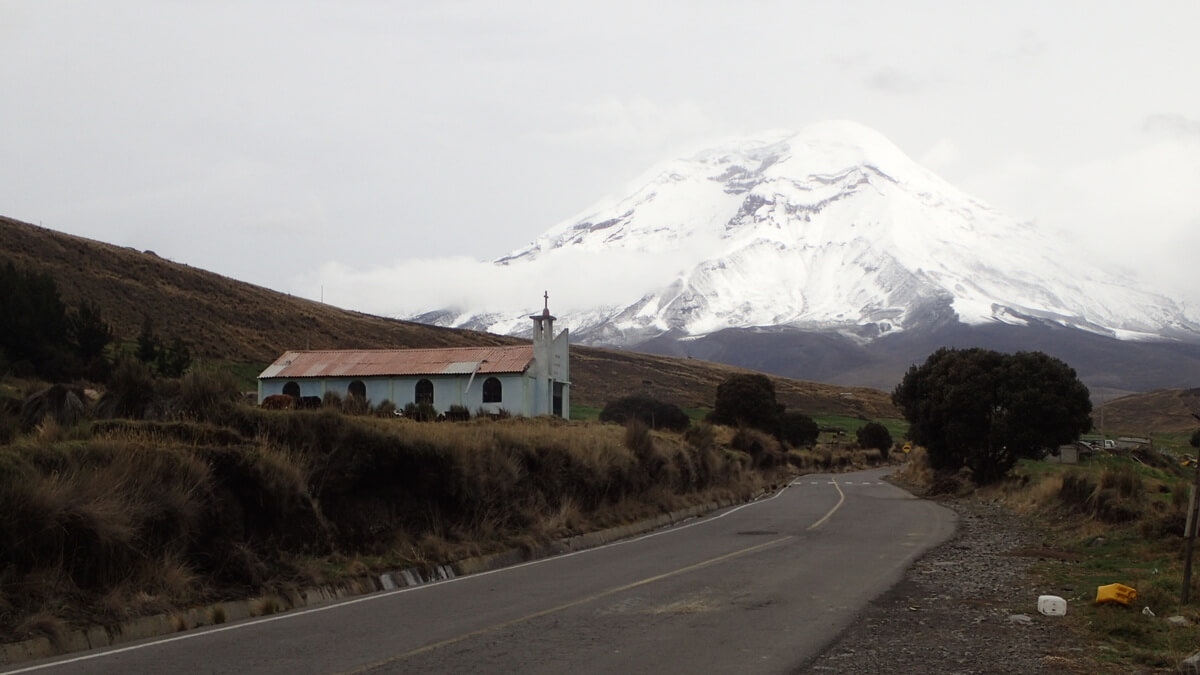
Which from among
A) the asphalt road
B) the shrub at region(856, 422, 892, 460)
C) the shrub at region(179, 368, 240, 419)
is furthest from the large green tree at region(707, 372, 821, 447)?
the shrub at region(179, 368, 240, 419)

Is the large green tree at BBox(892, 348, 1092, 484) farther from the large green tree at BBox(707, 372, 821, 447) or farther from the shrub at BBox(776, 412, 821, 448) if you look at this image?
the shrub at BBox(776, 412, 821, 448)

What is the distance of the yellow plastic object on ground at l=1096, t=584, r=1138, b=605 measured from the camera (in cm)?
1282

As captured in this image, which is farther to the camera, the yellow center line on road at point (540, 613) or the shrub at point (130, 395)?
the shrub at point (130, 395)

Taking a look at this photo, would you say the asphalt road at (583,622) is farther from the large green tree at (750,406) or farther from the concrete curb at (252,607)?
the large green tree at (750,406)

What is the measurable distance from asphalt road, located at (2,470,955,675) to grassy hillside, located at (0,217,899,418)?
2340 inches

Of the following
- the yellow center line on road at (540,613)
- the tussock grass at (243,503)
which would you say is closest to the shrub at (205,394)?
the tussock grass at (243,503)

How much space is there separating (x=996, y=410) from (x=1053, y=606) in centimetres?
2946

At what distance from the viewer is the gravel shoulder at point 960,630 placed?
1002 centimetres

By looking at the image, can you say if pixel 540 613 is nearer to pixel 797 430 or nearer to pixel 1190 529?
pixel 1190 529

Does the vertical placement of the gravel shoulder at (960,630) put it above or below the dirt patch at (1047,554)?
above

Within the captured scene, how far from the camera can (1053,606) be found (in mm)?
12836

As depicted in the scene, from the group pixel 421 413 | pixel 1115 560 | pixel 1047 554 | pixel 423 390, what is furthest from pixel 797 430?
pixel 1115 560

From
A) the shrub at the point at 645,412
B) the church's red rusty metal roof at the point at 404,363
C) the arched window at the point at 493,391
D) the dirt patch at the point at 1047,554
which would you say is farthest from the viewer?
the shrub at the point at 645,412

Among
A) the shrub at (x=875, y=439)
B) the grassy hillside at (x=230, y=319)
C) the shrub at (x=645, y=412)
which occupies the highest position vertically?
the grassy hillside at (x=230, y=319)
